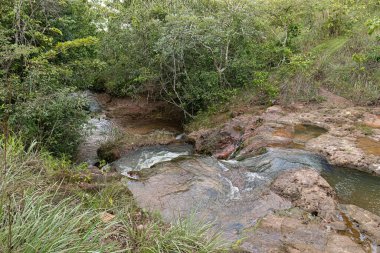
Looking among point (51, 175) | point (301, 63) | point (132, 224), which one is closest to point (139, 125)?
point (301, 63)

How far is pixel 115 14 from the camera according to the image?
12.3 meters

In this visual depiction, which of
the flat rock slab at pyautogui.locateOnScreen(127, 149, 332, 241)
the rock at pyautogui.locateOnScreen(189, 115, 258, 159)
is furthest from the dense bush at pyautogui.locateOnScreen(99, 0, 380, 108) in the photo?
the flat rock slab at pyautogui.locateOnScreen(127, 149, 332, 241)

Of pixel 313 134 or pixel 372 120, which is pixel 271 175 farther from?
pixel 372 120

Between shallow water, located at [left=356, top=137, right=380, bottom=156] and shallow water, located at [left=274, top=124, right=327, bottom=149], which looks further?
shallow water, located at [left=274, top=124, right=327, bottom=149]

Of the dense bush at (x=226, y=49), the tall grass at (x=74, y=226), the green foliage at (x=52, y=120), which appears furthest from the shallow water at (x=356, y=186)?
the green foliage at (x=52, y=120)

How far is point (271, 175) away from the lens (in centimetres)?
633

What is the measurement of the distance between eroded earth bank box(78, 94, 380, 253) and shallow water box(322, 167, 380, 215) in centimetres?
2

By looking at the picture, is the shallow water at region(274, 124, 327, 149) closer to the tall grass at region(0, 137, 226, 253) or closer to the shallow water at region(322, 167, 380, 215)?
the shallow water at region(322, 167, 380, 215)

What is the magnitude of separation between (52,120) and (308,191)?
549 centimetres

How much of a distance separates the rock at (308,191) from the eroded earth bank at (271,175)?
2cm

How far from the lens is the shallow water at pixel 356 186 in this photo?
5.45 meters

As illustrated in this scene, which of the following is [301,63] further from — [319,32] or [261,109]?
[319,32]

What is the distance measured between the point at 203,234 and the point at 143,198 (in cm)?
234

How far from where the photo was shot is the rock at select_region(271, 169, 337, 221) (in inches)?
200
